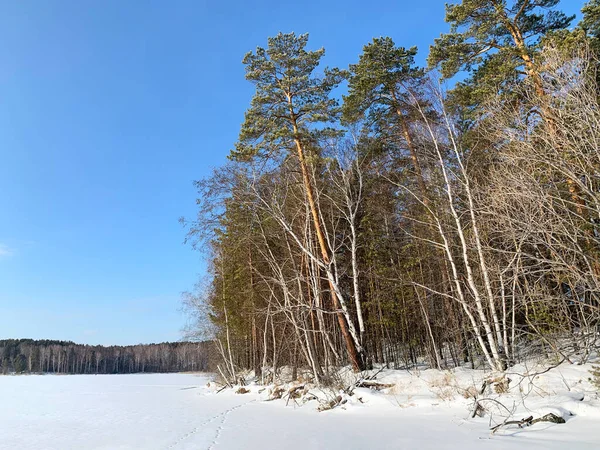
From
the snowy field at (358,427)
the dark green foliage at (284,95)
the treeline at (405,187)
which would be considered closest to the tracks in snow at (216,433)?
the snowy field at (358,427)

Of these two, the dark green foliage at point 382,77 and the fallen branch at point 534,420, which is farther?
the dark green foliage at point 382,77

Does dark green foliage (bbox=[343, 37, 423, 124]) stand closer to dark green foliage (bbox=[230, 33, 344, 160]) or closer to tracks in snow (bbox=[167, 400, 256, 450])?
dark green foliage (bbox=[230, 33, 344, 160])

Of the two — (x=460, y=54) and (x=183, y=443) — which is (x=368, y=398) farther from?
(x=460, y=54)

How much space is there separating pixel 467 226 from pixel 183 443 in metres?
9.15

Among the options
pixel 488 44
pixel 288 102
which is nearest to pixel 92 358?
pixel 288 102

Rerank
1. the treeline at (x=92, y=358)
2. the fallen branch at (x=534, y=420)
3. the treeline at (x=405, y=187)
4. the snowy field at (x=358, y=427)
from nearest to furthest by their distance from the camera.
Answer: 1. the snowy field at (x=358, y=427)
2. the fallen branch at (x=534, y=420)
3. the treeline at (x=405, y=187)
4. the treeline at (x=92, y=358)

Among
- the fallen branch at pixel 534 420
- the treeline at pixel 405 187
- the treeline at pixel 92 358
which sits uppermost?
the treeline at pixel 405 187

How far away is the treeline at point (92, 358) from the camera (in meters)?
90.4

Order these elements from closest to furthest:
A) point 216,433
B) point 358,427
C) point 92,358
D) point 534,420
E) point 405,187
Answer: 1. point 534,420
2. point 358,427
3. point 216,433
4. point 405,187
5. point 92,358

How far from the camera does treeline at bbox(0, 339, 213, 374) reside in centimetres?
9038

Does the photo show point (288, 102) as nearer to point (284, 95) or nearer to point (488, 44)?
point (284, 95)

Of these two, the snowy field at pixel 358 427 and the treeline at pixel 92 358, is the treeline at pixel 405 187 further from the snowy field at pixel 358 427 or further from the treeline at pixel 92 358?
the treeline at pixel 92 358

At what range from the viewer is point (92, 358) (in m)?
97.9

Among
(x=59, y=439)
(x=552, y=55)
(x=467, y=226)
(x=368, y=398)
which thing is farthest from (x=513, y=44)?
(x=59, y=439)
